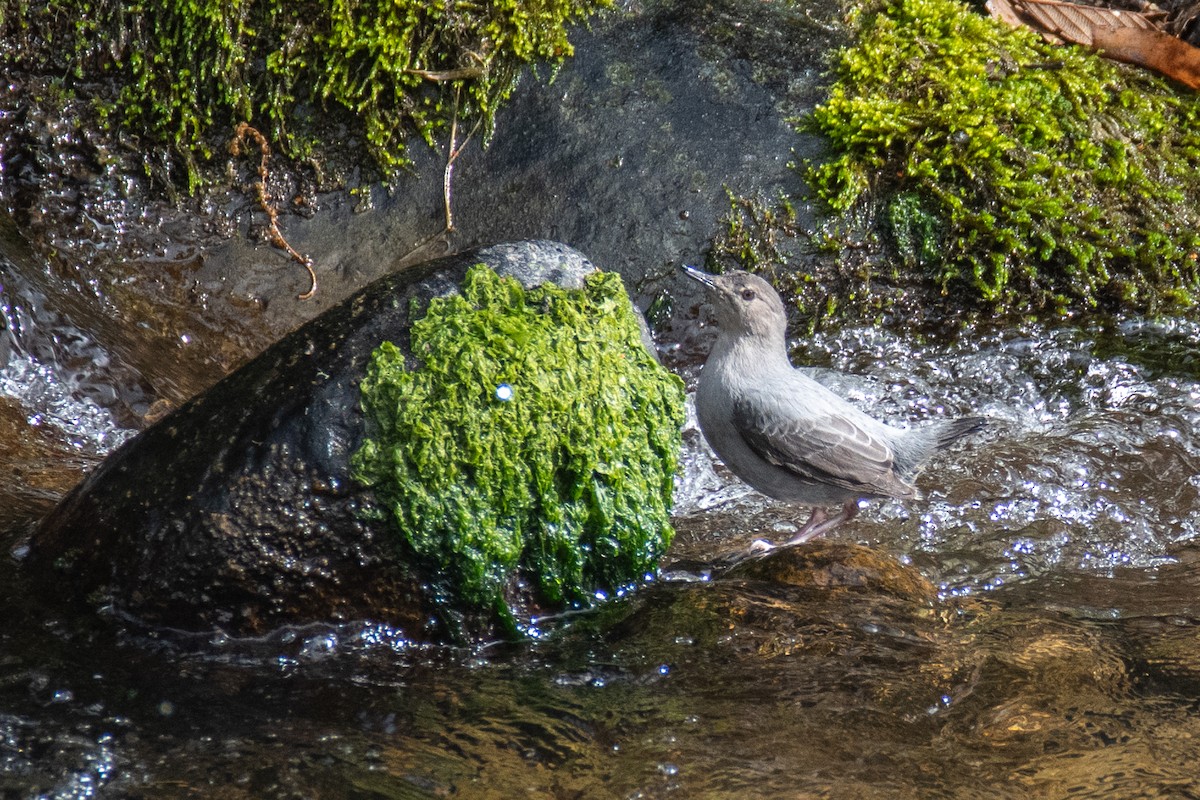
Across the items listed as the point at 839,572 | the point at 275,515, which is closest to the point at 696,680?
the point at 839,572

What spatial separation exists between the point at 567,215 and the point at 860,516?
7.32ft

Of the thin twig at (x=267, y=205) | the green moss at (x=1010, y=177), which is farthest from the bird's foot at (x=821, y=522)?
the thin twig at (x=267, y=205)

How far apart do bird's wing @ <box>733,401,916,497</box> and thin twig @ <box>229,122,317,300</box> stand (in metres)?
2.64

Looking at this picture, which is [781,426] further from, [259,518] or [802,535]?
[259,518]

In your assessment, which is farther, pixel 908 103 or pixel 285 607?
pixel 908 103

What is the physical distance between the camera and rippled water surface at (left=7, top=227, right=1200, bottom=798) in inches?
120

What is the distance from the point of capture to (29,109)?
6.23 meters

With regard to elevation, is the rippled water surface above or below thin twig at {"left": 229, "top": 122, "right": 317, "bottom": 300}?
below

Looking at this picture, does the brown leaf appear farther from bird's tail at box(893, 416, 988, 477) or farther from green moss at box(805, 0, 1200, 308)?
bird's tail at box(893, 416, 988, 477)

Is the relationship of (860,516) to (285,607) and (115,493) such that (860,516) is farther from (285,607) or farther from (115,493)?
(115,493)

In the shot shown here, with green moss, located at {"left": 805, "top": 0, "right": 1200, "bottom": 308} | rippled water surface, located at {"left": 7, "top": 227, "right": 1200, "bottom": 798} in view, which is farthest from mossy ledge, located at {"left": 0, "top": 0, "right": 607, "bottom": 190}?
green moss, located at {"left": 805, "top": 0, "right": 1200, "bottom": 308}

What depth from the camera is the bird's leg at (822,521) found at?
207 inches

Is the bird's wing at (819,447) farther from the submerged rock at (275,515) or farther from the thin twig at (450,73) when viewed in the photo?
the thin twig at (450,73)

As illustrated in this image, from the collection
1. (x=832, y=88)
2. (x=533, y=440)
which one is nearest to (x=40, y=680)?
(x=533, y=440)
